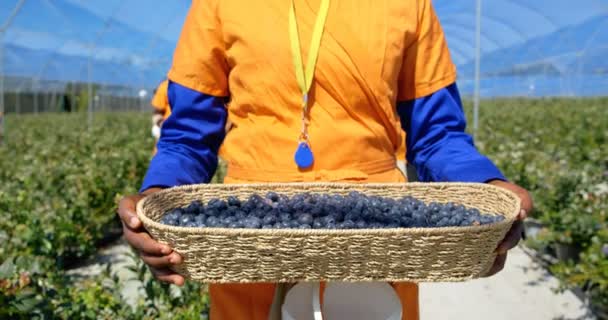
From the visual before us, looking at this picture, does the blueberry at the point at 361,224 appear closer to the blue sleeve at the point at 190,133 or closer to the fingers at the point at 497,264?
the fingers at the point at 497,264

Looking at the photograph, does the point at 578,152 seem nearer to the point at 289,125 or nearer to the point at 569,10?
the point at 289,125

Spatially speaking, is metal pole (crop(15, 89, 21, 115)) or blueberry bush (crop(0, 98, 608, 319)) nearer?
blueberry bush (crop(0, 98, 608, 319))

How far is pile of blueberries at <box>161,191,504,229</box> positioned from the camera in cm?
110

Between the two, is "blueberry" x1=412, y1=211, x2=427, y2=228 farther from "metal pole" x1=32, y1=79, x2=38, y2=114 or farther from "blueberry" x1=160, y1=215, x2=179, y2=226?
"metal pole" x1=32, y1=79, x2=38, y2=114

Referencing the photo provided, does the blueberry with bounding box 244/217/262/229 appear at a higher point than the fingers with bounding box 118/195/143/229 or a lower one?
higher

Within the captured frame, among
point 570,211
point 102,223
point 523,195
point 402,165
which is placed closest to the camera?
point 523,195

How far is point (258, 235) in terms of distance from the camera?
3.32 ft

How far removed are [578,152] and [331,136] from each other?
595cm

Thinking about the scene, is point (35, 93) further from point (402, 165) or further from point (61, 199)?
point (402, 165)

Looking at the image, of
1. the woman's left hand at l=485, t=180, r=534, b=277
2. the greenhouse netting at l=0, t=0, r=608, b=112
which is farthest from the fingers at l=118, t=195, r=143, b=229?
the greenhouse netting at l=0, t=0, r=608, b=112

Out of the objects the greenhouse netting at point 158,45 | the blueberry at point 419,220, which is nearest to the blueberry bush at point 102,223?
the blueberry at point 419,220

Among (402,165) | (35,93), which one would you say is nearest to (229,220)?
(402,165)

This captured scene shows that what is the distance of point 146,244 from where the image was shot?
110cm

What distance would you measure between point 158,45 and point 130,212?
25.6 m
